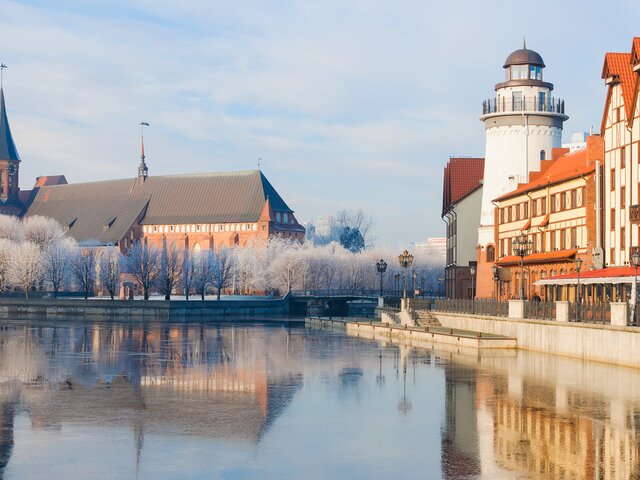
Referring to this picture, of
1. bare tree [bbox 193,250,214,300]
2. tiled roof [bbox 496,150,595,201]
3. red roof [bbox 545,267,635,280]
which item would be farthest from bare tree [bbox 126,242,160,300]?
red roof [bbox 545,267,635,280]

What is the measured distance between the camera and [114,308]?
102 metres

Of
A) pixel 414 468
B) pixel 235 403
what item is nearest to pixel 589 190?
pixel 235 403

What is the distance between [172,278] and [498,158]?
54623mm

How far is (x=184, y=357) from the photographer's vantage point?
140 ft

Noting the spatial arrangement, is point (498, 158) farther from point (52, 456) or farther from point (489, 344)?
point (52, 456)

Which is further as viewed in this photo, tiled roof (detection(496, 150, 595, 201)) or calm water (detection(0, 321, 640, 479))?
tiled roof (detection(496, 150, 595, 201))

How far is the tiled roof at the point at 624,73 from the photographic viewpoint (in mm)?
51656

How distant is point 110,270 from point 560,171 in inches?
2729

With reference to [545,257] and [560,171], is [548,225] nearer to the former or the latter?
[545,257]

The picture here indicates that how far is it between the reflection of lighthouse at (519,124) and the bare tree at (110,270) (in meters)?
52.9

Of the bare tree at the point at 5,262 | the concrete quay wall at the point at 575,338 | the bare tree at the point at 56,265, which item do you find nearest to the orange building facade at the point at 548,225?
the concrete quay wall at the point at 575,338

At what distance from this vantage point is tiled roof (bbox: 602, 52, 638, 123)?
169ft

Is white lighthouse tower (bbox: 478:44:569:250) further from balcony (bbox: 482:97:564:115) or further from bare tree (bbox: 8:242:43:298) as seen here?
bare tree (bbox: 8:242:43:298)

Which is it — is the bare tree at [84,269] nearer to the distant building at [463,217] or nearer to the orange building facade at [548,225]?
the distant building at [463,217]
